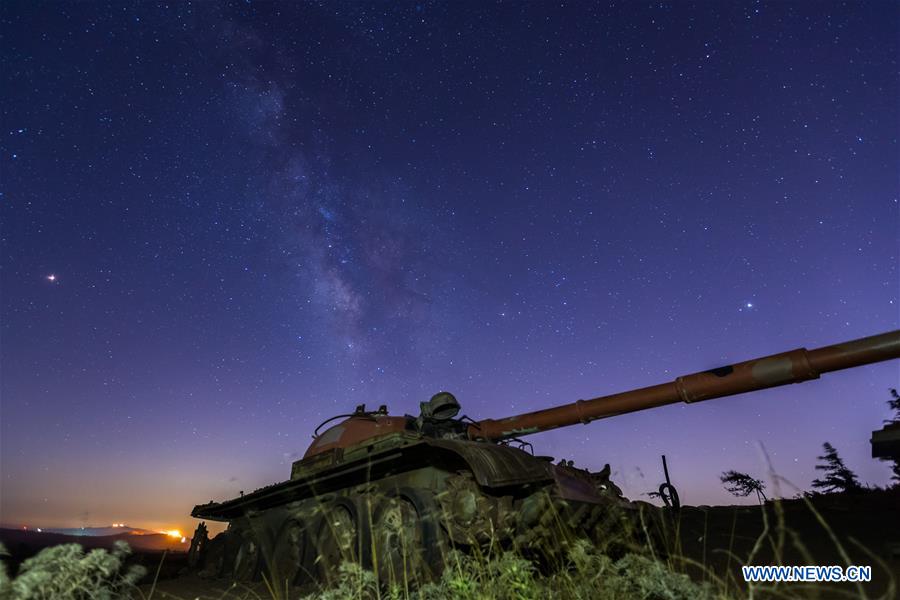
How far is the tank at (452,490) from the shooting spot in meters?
6.23

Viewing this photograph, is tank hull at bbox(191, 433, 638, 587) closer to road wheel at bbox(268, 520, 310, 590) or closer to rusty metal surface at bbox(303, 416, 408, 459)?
road wheel at bbox(268, 520, 310, 590)

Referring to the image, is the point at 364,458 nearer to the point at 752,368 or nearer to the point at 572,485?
the point at 572,485

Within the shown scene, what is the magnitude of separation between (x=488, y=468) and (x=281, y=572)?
17.1ft

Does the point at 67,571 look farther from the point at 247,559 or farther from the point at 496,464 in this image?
the point at 247,559

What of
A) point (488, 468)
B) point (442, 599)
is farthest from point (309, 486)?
point (442, 599)

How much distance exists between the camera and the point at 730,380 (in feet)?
22.6

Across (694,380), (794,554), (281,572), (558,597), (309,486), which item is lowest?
(794,554)

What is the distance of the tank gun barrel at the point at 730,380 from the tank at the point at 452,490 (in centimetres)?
1

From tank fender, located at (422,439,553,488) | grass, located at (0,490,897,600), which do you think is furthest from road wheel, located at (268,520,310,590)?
tank fender, located at (422,439,553,488)

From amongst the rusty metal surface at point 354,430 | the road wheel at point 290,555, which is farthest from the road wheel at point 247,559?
the rusty metal surface at point 354,430

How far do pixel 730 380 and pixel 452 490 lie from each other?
3829mm

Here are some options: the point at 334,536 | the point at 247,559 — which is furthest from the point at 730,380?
the point at 247,559

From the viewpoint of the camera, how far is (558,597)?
4.08 m

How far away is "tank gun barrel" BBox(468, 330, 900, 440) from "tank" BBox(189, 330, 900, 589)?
0.04ft
